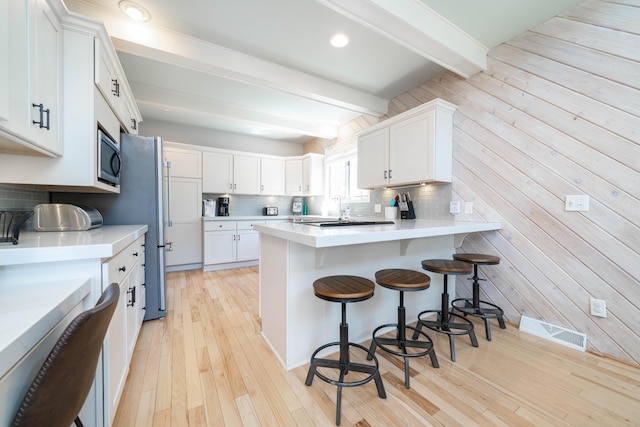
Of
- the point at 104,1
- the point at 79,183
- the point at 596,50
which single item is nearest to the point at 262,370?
the point at 79,183

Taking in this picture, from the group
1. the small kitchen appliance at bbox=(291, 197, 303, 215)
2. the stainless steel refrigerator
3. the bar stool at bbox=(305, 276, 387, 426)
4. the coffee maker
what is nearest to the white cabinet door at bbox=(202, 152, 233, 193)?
the coffee maker

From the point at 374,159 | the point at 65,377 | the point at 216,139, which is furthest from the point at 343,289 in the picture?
the point at 216,139

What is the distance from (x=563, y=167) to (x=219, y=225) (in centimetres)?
435

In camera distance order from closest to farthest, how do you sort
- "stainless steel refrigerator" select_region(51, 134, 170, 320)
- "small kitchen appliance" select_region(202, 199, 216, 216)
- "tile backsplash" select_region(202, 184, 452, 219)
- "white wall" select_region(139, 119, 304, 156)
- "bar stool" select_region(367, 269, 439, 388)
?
"bar stool" select_region(367, 269, 439, 388) < "stainless steel refrigerator" select_region(51, 134, 170, 320) < "tile backsplash" select_region(202, 184, 452, 219) < "white wall" select_region(139, 119, 304, 156) < "small kitchen appliance" select_region(202, 199, 216, 216)

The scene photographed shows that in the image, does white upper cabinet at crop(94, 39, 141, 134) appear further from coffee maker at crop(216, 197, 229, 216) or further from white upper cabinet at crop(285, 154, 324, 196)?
white upper cabinet at crop(285, 154, 324, 196)

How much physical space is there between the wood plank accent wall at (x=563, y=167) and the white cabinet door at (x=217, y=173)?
12.2ft

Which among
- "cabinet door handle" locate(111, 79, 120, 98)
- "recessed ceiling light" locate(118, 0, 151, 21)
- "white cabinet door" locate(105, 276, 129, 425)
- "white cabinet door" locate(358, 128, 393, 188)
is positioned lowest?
"white cabinet door" locate(105, 276, 129, 425)

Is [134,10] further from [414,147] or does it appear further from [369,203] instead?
[369,203]

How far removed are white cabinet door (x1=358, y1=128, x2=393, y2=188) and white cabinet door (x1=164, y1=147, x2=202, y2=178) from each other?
9.24 ft

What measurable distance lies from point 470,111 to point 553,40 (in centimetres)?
73

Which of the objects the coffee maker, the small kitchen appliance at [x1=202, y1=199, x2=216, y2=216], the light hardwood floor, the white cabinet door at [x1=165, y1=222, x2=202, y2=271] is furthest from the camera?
the coffee maker

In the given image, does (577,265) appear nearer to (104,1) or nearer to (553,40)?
(553,40)

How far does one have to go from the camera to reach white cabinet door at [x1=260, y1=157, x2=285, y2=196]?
489cm

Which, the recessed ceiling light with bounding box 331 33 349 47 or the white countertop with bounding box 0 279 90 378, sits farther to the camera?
the recessed ceiling light with bounding box 331 33 349 47
